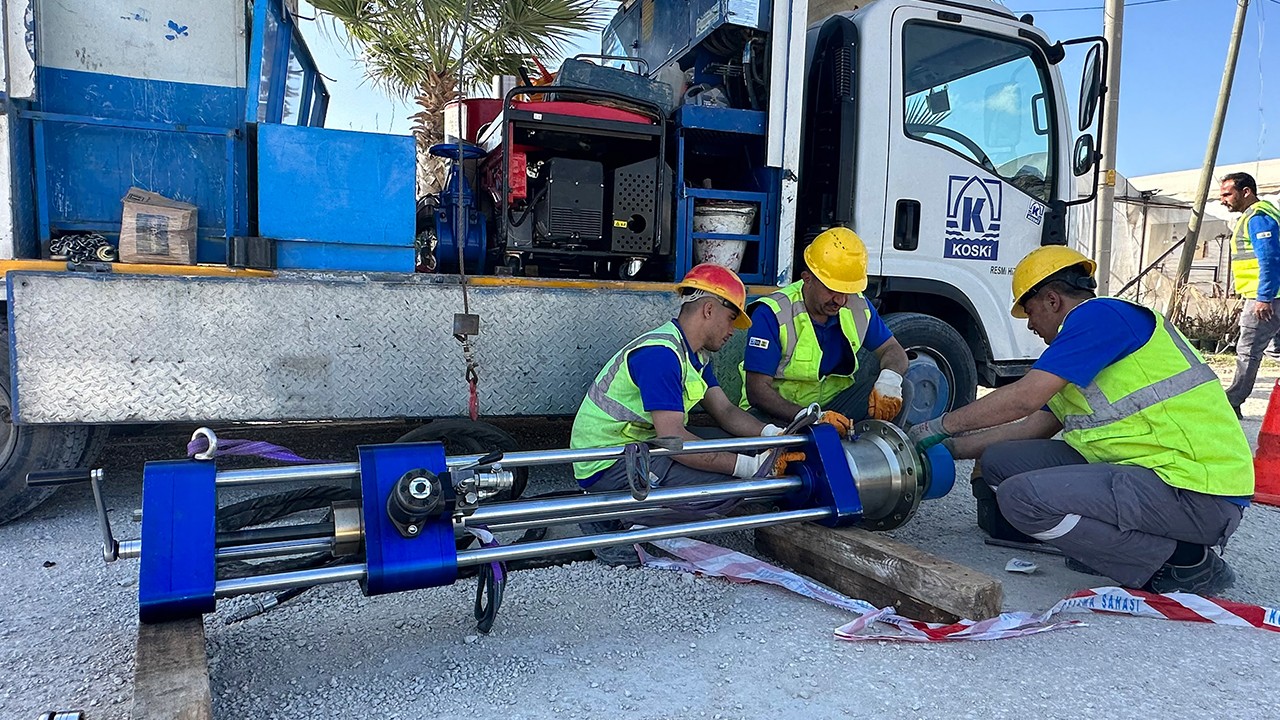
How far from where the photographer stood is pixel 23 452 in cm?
311

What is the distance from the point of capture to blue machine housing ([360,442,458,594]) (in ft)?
6.63

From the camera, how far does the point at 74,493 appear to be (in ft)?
12.0

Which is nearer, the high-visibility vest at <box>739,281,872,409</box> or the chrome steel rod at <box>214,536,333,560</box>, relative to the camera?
the chrome steel rod at <box>214,536,333,560</box>

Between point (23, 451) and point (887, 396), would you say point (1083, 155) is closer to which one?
point (887, 396)

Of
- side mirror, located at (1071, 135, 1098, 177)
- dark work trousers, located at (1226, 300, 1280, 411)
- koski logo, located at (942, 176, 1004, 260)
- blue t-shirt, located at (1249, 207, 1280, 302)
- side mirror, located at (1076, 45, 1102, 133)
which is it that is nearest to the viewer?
side mirror, located at (1076, 45, 1102, 133)

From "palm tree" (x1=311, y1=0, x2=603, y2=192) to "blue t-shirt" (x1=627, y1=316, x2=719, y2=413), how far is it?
190 inches

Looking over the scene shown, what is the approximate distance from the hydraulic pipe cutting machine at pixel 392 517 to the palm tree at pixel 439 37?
17.5ft

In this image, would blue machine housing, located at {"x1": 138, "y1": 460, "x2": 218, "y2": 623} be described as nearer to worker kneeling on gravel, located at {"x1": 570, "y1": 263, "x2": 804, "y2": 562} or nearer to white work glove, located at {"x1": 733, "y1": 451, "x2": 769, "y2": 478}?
worker kneeling on gravel, located at {"x1": 570, "y1": 263, "x2": 804, "y2": 562}

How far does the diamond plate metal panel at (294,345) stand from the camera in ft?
9.62

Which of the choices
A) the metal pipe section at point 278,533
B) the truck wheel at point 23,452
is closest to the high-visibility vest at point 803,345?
the metal pipe section at point 278,533

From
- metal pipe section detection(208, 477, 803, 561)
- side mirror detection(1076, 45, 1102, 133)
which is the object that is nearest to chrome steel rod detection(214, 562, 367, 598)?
metal pipe section detection(208, 477, 803, 561)

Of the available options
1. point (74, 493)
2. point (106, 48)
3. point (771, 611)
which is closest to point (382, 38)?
point (106, 48)

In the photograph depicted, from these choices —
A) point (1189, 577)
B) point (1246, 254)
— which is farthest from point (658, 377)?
point (1246, 254)

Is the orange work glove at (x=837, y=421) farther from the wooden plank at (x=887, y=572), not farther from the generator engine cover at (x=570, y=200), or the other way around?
the generator engine cover at (x=570, y=200)
